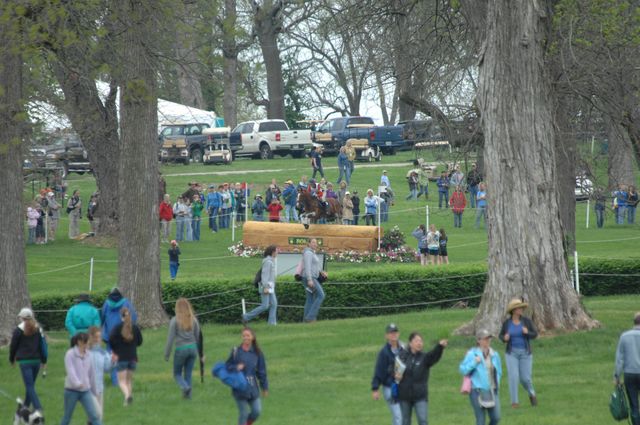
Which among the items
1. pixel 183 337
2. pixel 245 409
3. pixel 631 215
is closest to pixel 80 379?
pixel 245 409

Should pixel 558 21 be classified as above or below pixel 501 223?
above

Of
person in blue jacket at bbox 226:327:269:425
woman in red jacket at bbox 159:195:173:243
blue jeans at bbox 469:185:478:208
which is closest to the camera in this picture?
person in blue jacket at bbox 226:327:269:425

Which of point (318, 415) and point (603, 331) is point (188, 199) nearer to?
point (603, 331)

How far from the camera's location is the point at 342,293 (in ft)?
82.9

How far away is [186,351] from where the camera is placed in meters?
15.1

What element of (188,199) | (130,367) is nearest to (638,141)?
(130,367)

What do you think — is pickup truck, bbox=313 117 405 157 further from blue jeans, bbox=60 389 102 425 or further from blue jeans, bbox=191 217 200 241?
blue jeans, bbox=60 389 102 425

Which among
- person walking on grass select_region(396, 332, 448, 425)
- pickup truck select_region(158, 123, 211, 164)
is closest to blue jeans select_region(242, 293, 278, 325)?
person walking on grass select_region(396, 332, 448, 425)

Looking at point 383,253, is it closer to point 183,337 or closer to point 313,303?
point 313,303

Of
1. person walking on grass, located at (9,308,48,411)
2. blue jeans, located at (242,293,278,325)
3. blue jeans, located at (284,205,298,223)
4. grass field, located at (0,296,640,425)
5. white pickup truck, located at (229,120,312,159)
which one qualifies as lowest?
grass field, located at (0,296,640,425)

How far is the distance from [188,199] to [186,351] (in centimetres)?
2414

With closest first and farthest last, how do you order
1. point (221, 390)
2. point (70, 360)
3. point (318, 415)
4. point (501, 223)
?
point (70, 360) → point (318, 415) → point (221, 390) → point (501, 223)

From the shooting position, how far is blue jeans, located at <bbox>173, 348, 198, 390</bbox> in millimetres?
15102

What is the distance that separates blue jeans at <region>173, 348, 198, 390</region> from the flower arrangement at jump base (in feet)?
58.1
